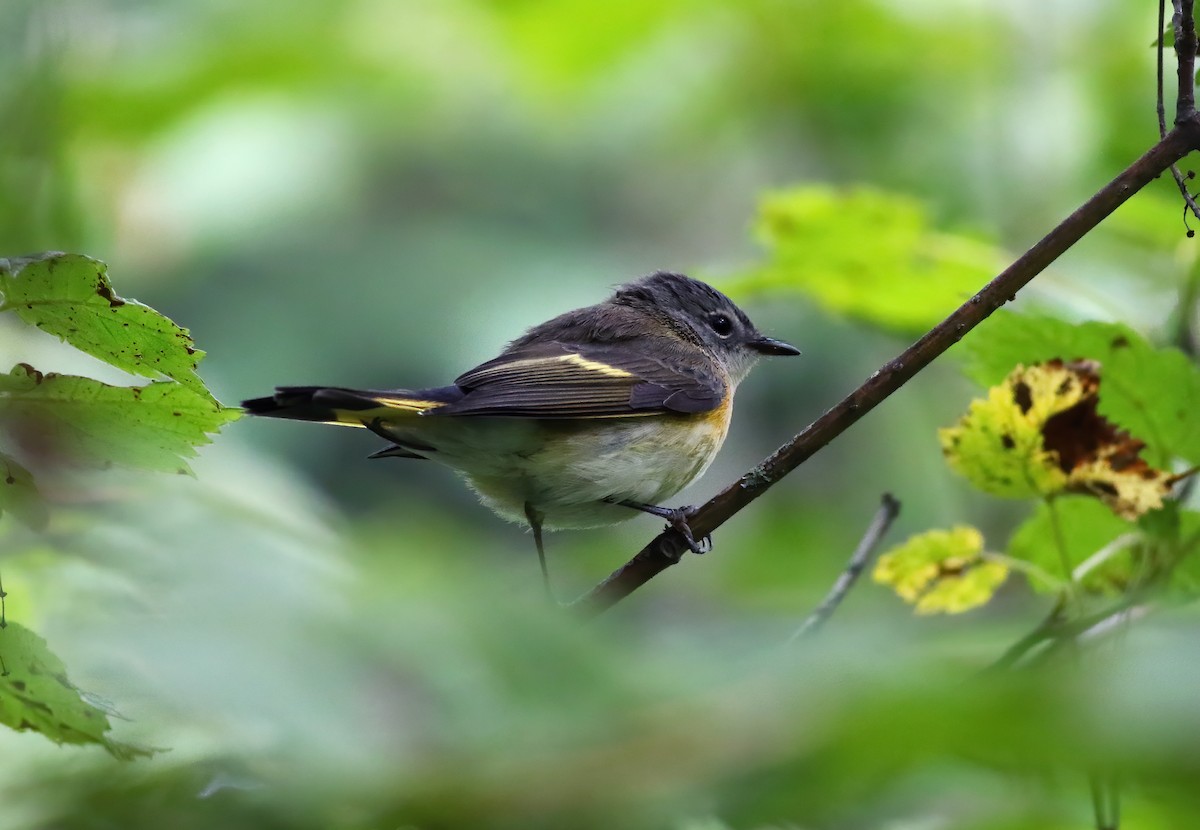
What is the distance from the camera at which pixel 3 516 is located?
3.48 feet

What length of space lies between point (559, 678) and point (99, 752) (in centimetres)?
53

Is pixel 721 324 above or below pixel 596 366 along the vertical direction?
above

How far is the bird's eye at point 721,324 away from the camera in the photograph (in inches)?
163

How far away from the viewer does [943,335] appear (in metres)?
1.51

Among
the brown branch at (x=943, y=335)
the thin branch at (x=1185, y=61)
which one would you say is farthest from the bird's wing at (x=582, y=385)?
the thin branch at (x=1185, y=61)

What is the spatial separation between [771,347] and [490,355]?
95cm

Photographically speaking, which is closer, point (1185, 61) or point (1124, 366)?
point (1185, 61)

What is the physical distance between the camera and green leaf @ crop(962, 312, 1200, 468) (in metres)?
1.63

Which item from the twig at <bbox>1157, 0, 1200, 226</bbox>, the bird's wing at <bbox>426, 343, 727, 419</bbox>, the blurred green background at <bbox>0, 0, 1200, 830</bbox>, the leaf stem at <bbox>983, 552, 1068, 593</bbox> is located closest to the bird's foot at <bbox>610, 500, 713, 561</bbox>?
the blurred green background at <bbox>0, 0, 1200, 830</bbox>

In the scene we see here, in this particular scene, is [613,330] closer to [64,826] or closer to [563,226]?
[563,226]

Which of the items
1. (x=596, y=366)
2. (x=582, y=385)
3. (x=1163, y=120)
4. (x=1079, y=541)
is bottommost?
(x=1079, y=541)

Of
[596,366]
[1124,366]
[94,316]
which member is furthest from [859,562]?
[596,366]

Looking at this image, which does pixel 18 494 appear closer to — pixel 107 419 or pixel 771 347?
pixel 107 419

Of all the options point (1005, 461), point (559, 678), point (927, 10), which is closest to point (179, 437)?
point (559, 678)
